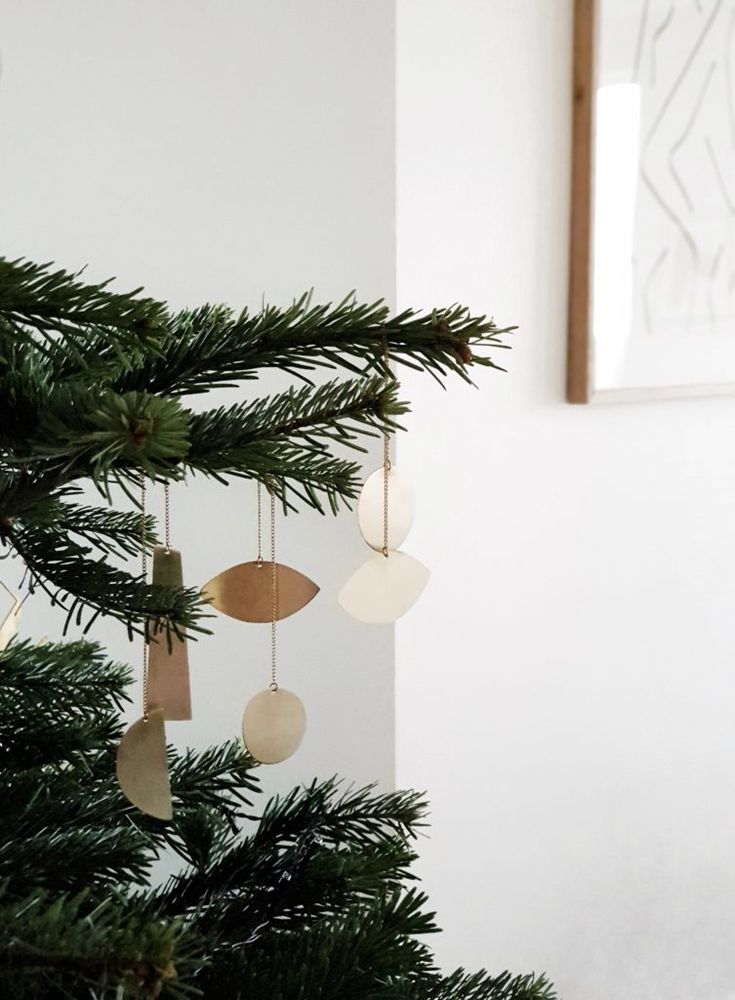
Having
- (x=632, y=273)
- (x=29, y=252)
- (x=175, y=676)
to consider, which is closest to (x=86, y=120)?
(x=29, y=252)

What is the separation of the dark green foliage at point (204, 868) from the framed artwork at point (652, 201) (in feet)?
2.95

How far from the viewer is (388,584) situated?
0.71 meters

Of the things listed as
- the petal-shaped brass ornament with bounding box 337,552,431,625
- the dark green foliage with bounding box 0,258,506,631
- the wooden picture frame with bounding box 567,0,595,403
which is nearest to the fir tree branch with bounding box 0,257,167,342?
the dark green foliage with bounding box 0,258,506,631

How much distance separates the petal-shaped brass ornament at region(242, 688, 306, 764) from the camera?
0.74 metres

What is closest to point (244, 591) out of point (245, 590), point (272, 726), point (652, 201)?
point (245, 590)

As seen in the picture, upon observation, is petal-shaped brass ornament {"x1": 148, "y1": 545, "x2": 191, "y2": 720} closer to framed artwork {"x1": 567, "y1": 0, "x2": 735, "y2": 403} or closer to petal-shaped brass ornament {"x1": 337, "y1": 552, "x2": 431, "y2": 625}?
petal-shaped brass ornament {"x1": 337, "y1": 552, "x2": 431, "y2": 625}

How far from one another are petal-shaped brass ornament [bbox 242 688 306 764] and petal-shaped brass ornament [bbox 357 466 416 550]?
0.13 meters

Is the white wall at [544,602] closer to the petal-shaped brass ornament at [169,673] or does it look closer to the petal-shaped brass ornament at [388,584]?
the petal-shaped brass ornament at [388,584]

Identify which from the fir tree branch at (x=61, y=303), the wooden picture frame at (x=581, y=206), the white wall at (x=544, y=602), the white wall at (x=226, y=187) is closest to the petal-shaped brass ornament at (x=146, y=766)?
the fir tree branch at (x=61, y=303)

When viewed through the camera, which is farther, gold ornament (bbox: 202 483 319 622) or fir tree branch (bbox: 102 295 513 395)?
gold ornament (bbox: 202 483 319 622)

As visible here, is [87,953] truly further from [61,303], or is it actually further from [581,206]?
[581,206]

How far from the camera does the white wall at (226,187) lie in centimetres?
106

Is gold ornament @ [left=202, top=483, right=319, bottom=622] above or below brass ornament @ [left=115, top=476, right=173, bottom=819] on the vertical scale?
above

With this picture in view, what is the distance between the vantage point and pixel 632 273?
60.0 inches
